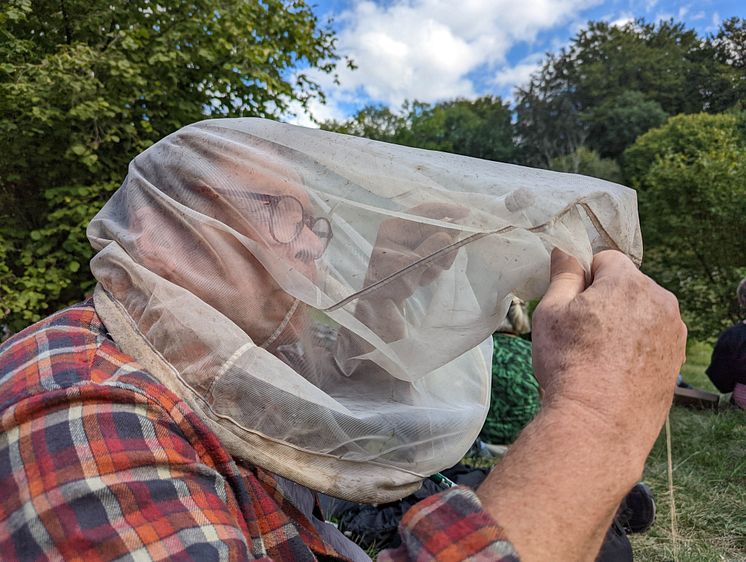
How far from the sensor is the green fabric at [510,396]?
4.05 metres

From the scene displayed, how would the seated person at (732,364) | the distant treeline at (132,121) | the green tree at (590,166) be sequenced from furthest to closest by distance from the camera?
the green tree at (590,166) < the seated person at (732,364) < the distant treeline at (132,121)

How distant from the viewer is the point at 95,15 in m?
4.75

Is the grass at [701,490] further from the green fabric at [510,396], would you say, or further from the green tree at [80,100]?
the green tree at [80,100]

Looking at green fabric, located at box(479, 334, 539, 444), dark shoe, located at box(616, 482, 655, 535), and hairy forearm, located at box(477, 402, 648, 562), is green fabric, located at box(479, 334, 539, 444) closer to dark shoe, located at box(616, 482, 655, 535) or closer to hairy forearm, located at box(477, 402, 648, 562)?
dark shoe, located at box(616, 482, 655, 535)

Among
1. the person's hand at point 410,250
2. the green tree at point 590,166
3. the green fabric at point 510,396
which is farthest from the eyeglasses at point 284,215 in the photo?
the green tree at point 590,166

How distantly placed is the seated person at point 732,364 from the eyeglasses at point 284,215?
517 cm

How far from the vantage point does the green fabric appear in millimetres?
4055

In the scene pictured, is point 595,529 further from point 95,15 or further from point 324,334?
point 95,15

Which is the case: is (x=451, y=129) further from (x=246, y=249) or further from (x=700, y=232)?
(x=246, y=249)

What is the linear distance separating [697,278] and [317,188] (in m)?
8.24

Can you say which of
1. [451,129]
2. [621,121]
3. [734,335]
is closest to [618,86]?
[621,121]

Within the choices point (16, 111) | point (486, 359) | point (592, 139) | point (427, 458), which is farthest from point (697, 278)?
point (592, 139)

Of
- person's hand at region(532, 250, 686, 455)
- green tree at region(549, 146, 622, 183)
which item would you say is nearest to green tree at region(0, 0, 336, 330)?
person's hand at region(532, 250, 686, 455)

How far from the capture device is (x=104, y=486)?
97 cm
